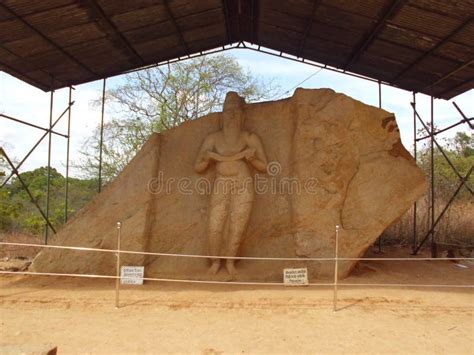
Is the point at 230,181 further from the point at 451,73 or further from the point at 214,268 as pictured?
the point at 451,73

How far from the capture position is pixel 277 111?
29.0 feet

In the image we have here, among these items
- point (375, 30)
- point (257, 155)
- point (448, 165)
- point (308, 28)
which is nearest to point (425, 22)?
point (375, 30)

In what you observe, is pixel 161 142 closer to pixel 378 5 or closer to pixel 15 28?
pixel 15 28

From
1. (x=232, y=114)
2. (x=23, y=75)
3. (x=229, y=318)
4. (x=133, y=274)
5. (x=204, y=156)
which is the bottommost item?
(x=229, y=318)

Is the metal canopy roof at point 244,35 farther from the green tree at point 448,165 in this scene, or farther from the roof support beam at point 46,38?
A: the green tree at point 448,165

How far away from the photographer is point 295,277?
291 inches

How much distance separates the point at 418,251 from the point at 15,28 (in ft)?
38.2

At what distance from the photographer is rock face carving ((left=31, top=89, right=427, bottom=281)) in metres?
8.04

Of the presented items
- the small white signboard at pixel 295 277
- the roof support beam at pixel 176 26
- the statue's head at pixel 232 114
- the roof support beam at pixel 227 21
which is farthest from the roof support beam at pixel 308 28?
the small white signboard at pixel 295 277

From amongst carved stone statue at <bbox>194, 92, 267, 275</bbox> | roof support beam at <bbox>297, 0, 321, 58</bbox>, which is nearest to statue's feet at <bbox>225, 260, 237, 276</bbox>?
carved stone statue at <bbox>194, 92, 267, 275</bbox>

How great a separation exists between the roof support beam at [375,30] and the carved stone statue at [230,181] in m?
3.35

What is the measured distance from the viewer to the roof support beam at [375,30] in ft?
24.6

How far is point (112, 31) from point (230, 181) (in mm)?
4106

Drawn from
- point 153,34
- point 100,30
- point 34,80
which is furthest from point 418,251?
point 34,80
